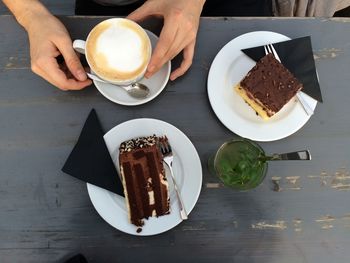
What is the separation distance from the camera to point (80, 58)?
0.95m

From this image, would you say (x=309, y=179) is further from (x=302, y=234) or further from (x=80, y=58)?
(x=80, y=58)

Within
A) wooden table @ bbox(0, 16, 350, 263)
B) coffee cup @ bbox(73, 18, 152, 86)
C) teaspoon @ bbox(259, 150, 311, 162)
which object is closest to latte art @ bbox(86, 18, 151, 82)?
coffee cup @ bbox(73, 18, 152, 86)

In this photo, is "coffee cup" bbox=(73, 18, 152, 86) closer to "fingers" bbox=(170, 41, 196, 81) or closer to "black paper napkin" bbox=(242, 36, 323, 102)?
"fingers" bbox=(170, 41, 196, 81)

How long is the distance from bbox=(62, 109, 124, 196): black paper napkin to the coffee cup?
148 millimetres

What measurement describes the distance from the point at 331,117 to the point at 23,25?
850 mm

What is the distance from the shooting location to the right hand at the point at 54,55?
0.87 meters

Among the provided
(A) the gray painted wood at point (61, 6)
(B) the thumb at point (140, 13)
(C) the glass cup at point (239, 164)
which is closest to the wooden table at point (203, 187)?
(C) the glass cup at point (239, 164)

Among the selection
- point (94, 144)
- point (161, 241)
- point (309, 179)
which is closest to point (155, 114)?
point (94, 144)

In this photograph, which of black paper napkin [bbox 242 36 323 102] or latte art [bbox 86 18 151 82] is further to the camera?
black paper napkin [bbox 242 36 323 102]

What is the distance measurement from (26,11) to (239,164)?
683 millimetres

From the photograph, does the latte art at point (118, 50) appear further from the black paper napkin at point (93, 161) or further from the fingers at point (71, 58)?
the black paper napkin at point (93, 161)

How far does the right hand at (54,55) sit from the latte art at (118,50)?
0.20ft

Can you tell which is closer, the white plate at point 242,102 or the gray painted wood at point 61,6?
the white plate at point 242,102

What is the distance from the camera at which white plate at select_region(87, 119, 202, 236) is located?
858 millimetres
